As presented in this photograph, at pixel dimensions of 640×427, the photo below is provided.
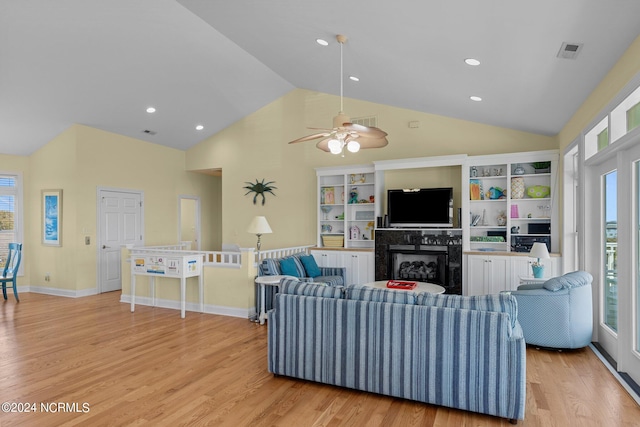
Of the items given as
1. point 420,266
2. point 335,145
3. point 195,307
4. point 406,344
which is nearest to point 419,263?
point 420,266

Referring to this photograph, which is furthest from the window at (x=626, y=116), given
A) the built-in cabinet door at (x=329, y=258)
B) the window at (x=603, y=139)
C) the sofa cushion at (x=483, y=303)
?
the built-in cabinet door at (x=329, y=258)

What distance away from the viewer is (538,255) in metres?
5.07

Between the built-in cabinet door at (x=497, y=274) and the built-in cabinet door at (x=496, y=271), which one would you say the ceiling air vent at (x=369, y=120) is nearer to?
the built-in cabinet door at (x=496, y=271)

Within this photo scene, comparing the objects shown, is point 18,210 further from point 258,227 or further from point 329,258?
point 329,258

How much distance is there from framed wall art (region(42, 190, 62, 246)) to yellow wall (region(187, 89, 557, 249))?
2802 mm

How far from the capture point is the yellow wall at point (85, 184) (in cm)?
722

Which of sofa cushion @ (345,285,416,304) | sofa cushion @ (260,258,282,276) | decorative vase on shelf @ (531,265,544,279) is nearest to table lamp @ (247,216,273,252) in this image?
sofa cushion @ (260,258,282,276)

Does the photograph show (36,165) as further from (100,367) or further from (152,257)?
(100,367)

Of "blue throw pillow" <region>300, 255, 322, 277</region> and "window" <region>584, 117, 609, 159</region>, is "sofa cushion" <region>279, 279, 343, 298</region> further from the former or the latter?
"window" <region>584, 117, 609, 159</region>

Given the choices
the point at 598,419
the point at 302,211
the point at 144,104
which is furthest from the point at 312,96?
the point at 598,419

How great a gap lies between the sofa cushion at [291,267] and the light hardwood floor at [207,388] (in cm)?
99

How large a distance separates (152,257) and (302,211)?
3.03m

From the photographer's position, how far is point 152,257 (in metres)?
5.94

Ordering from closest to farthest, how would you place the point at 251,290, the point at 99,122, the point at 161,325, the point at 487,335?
the point at 487,335 < the point at 161,325 < the point at 251,290 < the point at 99,122
